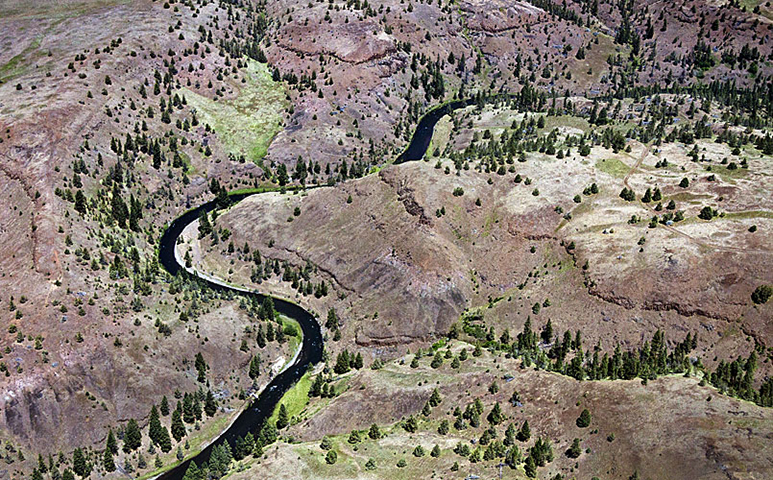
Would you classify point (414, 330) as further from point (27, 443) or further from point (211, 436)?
point (27, 443)

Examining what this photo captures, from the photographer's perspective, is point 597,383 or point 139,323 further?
point 139,323

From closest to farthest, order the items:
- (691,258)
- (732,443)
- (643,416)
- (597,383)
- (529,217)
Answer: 1. (732,443)
2. (643,416)
3. (597,383)
4. (691,258)
5. (529,217)

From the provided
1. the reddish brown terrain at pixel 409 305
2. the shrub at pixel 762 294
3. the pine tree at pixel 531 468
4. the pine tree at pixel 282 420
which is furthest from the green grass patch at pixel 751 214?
the pine tree at pixel 282 420

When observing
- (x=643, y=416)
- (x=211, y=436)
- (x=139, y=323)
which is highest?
(x=643, y=416)

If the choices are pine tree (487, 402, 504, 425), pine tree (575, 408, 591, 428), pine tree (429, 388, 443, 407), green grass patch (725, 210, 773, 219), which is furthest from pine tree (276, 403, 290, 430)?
green grass patch (725, 210, 773, 219)

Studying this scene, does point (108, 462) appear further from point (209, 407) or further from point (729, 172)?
point (729, 172)

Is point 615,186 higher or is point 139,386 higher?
point 615,186

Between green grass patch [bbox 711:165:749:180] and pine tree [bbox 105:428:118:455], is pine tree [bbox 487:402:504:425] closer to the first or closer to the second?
pine tree [bbox 105:428:118:455]

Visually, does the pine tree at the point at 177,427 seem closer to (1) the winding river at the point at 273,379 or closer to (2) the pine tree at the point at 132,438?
(1) the winding river at the point at 273,379

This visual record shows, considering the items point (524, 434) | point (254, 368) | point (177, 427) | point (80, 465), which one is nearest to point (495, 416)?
point (524, 434)

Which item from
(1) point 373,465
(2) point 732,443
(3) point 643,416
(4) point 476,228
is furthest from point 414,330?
(2) point 732,443
